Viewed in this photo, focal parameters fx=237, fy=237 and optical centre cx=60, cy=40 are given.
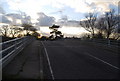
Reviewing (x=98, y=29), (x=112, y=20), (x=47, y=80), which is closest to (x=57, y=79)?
(x=47, y=80)

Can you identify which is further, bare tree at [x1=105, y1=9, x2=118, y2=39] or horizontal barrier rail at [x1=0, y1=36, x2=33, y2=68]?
bare tree at [x1=105, y1=9, x2=118, y2=39]

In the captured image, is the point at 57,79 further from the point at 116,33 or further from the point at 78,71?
the point at 116,33

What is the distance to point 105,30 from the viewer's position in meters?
105

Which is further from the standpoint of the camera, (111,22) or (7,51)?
(111,22)

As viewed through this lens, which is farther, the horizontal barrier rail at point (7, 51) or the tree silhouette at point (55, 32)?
the tree silhouette at point (55, 32)

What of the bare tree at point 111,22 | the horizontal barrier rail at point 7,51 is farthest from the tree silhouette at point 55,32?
the horizontal barrier rail at point 7,51

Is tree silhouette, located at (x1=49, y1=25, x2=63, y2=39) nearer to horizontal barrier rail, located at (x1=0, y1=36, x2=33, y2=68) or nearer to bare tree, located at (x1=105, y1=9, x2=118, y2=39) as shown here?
bare tree, located at (x1=105, y1=9, x2=118, y2=39)

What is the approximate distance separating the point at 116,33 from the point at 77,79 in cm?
9370

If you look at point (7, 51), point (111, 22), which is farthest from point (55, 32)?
point (7, 51)

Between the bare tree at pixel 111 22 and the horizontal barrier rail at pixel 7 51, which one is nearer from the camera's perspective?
the horizontal barrier rail at pixel 7 51

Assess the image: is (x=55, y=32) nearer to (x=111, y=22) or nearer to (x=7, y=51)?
(x=111, y=22)

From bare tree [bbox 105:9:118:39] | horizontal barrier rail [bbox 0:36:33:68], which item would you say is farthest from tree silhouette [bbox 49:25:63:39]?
horizontal barrier rail [bbox 0:36:33:68]

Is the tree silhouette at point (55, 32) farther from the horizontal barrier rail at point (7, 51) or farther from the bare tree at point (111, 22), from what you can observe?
the horizontal barrier rail at point (7, 51)

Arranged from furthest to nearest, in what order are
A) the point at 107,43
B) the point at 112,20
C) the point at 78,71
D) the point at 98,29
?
the point at 98,29
the point at 112,20
the point at 107,43
the point at 78,71
